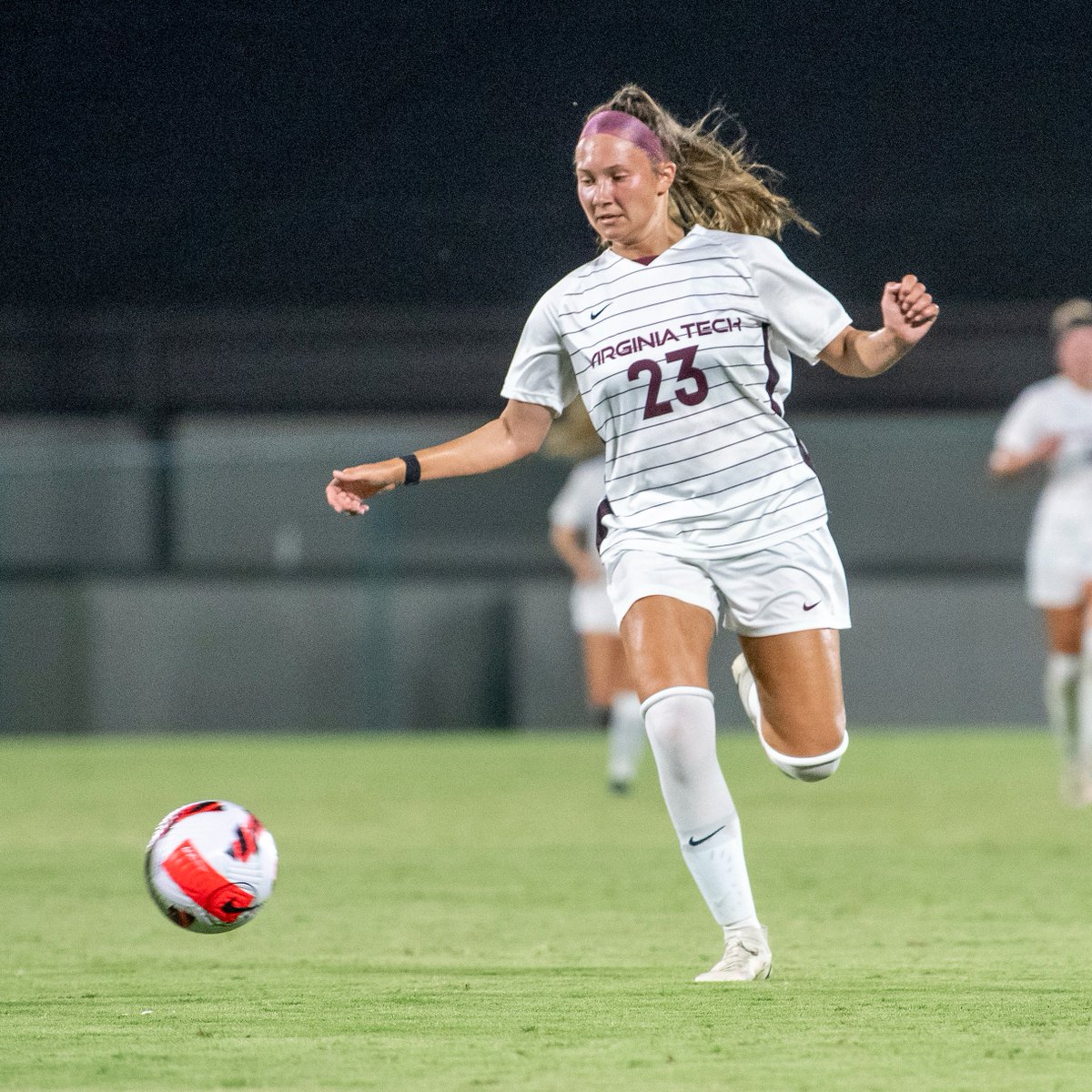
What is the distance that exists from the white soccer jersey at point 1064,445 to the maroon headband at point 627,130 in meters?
5.11

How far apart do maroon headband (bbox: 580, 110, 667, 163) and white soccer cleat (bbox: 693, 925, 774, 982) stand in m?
1.94

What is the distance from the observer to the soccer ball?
4.88 metres

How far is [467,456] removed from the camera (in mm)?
5020

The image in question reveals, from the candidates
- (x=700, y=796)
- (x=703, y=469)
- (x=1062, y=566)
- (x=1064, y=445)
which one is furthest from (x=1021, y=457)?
(x=700, y=796)

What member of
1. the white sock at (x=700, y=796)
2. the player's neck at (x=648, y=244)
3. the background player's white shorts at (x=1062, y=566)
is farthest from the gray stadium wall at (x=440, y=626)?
the white sock at (x=700, y=796)

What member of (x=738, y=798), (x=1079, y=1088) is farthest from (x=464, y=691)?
(x=1079, y=1088)

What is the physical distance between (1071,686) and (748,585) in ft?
19.1

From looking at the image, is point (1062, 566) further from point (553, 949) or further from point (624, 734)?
point (553, 949)

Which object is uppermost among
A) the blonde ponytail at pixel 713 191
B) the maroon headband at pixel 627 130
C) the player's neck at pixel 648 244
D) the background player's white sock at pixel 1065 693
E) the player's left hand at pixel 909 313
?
the maroon headband at pixel 627 130

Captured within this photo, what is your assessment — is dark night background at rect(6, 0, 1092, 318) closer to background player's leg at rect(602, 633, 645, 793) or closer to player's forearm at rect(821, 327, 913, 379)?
background player's leg at rect(602, 633, 645, 793)

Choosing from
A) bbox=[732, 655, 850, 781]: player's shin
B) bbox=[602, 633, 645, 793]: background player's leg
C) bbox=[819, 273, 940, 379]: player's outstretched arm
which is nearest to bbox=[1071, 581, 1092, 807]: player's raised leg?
bbox=[602, 633, 645, 793]: background player's leg

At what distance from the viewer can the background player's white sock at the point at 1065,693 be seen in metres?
10.1

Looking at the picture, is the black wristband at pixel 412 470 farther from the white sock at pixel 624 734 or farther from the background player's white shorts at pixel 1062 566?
the white sock at pixel 624 734

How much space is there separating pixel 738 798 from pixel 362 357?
10550 mm
